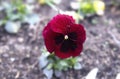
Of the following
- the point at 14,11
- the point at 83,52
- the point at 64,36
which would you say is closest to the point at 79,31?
the point at 64,36

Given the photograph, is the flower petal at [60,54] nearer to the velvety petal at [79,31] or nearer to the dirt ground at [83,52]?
the velvety petal at [79,31]

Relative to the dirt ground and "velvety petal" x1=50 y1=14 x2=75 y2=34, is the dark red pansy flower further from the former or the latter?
the dirt ground

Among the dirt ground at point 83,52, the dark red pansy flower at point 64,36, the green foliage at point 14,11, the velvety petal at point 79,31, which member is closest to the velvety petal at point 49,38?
the dark red pansy flower at point 64,36

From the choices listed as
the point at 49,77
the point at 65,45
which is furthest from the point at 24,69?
the point at 65,45

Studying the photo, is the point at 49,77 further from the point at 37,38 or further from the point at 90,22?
the point at 90,22

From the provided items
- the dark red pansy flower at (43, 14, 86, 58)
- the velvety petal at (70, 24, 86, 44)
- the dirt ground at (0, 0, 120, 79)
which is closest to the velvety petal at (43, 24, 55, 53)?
the dark red pansy flower at (43, 14, 86, 58)

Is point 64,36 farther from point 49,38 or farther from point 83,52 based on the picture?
point 83,52
